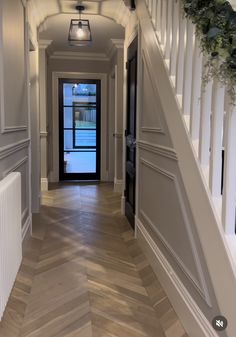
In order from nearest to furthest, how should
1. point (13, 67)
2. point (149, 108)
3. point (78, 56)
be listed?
point (13, 67)
point (149, 108)
point (78, 56)

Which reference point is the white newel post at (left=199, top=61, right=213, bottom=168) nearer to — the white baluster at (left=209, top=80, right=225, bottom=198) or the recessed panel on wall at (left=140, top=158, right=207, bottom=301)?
the white baluster at (left=209, top=80, right=225, bottom=198)

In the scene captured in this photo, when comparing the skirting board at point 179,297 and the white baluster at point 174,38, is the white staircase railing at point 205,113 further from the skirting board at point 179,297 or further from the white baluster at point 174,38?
the skirting board at point 179,297

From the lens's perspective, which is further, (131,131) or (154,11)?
(131,131)

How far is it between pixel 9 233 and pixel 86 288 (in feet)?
2.33

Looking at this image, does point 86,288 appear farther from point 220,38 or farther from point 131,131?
point 131,131

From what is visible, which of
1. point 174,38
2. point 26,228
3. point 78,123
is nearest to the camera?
point 174,38

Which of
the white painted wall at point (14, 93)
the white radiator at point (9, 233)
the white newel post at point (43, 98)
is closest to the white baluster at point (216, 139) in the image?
the white radiator at point (9, 233)

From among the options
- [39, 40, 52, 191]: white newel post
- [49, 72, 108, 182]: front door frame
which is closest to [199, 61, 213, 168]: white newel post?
[39, 40, 52, 191]: white newel post

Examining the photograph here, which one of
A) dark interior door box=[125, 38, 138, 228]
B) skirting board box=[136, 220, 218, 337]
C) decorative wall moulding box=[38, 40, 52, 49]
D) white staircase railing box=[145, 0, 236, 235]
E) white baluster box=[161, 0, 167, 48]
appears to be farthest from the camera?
decorative wall moulding box=[38, 40, 52, 49]

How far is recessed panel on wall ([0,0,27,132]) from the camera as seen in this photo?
2348 mm

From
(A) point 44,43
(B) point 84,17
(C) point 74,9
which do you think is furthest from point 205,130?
(A) point 44,43

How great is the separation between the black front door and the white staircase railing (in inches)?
179

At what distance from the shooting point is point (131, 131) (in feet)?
13.2

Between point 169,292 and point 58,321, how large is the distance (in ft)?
2.32
